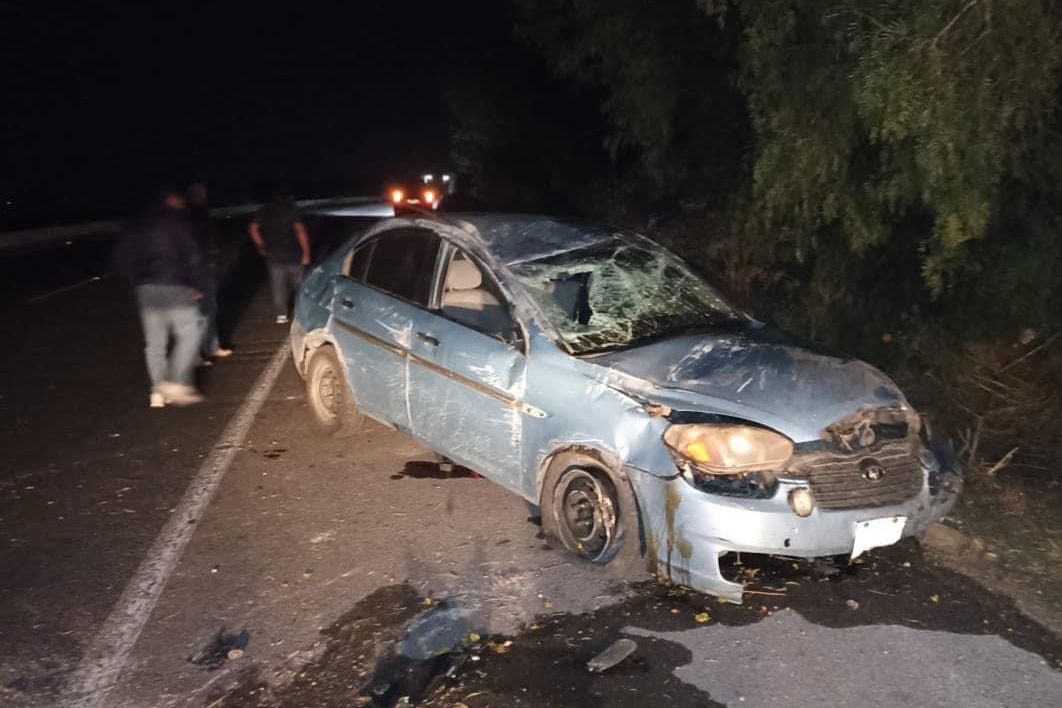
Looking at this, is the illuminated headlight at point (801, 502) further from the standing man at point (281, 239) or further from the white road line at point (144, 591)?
the standing man at point (281, 239)

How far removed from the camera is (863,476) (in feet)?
13.8

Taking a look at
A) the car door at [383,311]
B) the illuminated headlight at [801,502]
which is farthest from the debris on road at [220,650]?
the illuminated headlight at [801,502]

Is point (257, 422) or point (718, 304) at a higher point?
point (718, 304)

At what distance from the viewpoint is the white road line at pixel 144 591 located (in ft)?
12.2

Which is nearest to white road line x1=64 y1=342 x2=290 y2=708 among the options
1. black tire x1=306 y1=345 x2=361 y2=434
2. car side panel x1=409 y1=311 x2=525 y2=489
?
black tire x1=306 y1=345 x2=361 y2=434

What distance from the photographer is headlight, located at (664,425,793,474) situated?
410cm

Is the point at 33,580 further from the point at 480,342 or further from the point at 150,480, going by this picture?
the point at 480,342

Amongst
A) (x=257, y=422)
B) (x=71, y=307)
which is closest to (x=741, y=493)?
(x=257, y=422)

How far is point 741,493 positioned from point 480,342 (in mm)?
1707

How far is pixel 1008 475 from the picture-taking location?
592cm

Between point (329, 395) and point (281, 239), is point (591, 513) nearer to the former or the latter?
point (329, 395)

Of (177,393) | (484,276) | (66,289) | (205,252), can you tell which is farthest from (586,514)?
(66,289)

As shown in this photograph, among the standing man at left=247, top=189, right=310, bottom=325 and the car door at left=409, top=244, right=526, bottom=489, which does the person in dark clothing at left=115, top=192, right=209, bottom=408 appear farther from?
the standing man at left=247, top=189, right=310, bottom=325

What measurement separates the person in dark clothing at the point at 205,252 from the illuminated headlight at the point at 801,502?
542 cm
